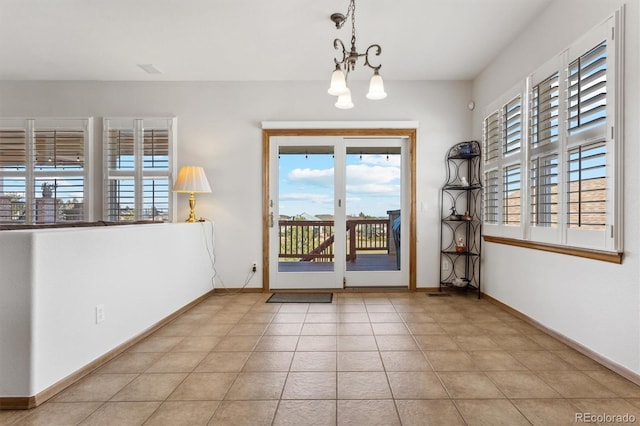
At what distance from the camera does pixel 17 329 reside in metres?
1.83

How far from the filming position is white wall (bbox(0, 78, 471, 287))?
14.8 ft

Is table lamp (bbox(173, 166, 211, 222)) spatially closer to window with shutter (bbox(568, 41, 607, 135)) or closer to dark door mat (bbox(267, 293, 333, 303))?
dark door mat (bbox(267, 293, 333, 303))

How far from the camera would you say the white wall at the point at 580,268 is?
81.4 inches

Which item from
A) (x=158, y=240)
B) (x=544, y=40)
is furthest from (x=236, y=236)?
(x=544, y=40)

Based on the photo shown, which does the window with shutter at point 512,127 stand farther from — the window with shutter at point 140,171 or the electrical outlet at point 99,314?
the window with shutter at point 140,171

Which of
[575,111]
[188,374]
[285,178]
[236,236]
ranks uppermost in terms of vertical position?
[575,111]

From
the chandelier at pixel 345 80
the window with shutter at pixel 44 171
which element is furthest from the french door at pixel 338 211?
the window with shutter at pixel 44 171

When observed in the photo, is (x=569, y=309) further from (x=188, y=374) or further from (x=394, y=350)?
(x=188, y=374)

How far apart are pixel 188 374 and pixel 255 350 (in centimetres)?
53

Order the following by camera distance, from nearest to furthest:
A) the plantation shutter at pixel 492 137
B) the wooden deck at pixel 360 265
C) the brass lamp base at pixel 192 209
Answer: the plantation shutter at pixel 492 137 → the brass lamp base at pixel 192 209 → the wooden deck at pixel 360 265

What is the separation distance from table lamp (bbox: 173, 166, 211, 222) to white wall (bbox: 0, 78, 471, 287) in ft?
1.04

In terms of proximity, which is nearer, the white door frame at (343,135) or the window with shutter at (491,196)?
the window with shutter at (491,196)

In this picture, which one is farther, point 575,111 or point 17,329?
point 575,111

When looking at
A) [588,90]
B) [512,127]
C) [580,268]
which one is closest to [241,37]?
[512,127]
